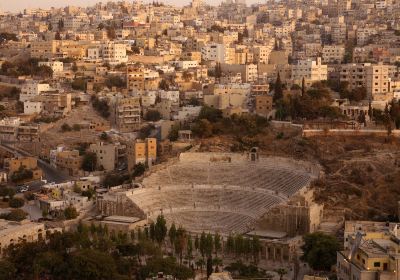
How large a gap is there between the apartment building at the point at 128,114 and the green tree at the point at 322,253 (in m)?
20.9

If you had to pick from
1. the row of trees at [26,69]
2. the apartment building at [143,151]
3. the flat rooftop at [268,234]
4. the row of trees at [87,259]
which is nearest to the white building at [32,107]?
the row of trees at [26,69]

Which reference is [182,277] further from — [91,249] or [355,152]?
[355,152]

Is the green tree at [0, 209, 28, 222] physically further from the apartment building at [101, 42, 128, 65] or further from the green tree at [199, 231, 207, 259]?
the apartment building at [101, 42, 128, 65]

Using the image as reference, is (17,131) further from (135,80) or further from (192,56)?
(192,56)

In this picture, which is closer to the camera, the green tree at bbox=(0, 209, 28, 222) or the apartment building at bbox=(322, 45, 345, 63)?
the green tree at bbox=(0, 209, 28, 222)

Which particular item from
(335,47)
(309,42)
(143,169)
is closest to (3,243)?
(143,169)

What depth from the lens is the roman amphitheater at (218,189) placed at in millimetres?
34625

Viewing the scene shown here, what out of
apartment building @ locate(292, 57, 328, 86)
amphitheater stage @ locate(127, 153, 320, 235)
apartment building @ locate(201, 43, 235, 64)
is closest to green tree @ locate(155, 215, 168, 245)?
amphitheater stage @ locate(127, 153, 320, 235)

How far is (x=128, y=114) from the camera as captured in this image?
159 ft

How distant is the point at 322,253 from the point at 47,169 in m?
19.8

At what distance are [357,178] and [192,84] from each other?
67.5ft

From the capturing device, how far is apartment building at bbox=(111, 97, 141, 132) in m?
48.2

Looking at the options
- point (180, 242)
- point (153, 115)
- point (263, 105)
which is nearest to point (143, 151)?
point (263, 105)

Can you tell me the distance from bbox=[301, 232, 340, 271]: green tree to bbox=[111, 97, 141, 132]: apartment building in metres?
20.9
